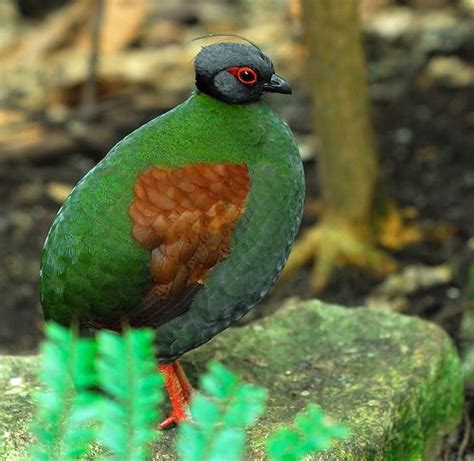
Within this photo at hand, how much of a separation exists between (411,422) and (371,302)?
1871 millimetres

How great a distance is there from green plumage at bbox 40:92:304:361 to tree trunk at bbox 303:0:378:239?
89.2 inches

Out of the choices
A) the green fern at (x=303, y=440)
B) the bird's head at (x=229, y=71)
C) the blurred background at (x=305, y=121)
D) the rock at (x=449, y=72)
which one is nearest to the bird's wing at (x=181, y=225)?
the bird's head at (x=229, y=71)

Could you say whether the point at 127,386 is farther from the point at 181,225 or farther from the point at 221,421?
the point at 181,225

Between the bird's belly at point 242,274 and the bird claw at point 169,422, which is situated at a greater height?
the bird's belly at point 242,274

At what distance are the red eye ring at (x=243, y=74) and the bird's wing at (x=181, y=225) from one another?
0.91ft

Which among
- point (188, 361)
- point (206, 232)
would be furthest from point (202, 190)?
point (188, 361)

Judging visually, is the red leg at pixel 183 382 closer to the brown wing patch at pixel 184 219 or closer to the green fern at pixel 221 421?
the brown wing patch at pixel 184 219

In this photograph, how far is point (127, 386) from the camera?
1502mm

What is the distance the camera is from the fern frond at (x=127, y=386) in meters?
1.50

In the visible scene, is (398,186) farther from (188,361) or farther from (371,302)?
(188,361)

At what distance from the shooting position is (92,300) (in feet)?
10.2

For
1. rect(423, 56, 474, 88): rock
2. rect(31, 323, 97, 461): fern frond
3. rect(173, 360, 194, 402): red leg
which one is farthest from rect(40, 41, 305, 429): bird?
rect(423, 56, 474, 88): rock

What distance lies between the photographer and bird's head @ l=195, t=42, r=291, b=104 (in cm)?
321

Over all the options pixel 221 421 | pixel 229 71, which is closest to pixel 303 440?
pixel 221 421
